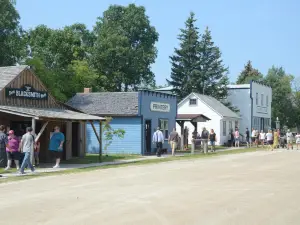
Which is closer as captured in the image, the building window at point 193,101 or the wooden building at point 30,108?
the wooden building at point 30,108

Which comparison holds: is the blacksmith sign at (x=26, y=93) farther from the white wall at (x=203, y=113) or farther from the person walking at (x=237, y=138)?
the white wall at (x=203, y=113)

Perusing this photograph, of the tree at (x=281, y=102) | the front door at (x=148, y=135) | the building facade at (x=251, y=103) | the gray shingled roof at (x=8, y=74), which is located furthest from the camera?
the tree at (x=281, y=102)

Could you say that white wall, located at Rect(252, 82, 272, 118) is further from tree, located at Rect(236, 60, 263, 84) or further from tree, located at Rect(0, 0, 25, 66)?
tree, located at Rect(236, 60, 263, 84)

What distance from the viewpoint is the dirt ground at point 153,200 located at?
30.6 feet

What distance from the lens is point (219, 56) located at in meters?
62.6

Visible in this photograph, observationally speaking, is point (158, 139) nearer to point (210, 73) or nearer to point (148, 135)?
point (148, 135)

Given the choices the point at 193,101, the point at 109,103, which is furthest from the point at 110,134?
the point at 193,101

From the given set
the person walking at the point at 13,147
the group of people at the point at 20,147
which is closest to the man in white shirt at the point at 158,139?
the group of people at the point at 20,147

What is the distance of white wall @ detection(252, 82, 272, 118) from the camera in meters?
58.0

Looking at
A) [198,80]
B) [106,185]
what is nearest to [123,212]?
[106,185]

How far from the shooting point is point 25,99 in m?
24.7

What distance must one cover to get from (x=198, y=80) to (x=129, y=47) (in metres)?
10.3

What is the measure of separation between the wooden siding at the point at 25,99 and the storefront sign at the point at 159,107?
29.9 feet

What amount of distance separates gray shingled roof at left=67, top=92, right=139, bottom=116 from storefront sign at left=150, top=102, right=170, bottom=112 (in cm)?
157
